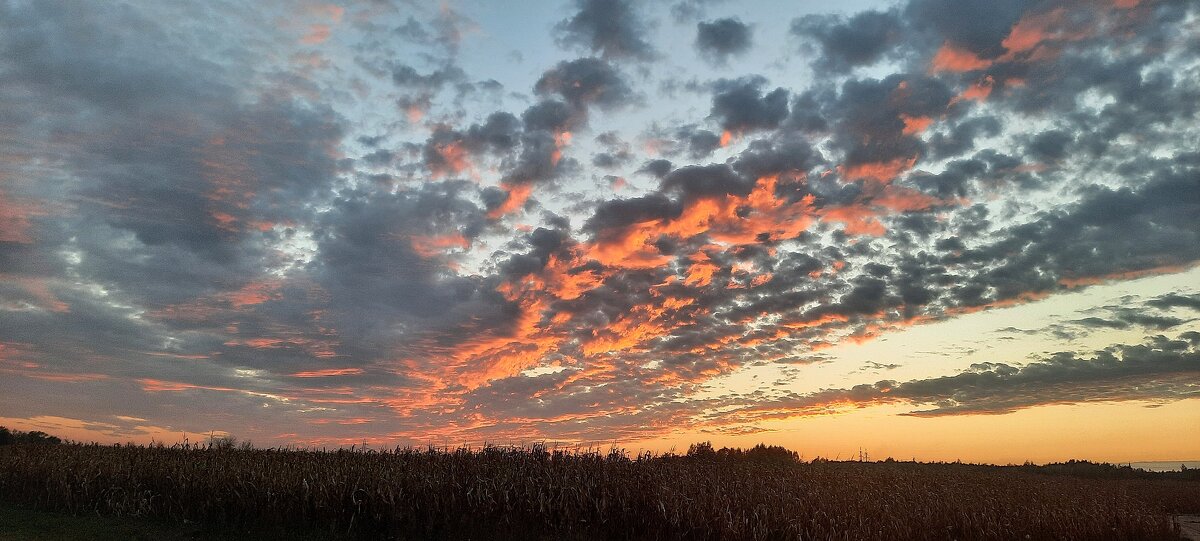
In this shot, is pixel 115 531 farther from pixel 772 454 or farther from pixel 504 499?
pixel 772 454

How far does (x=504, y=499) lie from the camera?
1855cm

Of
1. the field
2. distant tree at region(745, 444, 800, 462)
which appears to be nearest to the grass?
the field

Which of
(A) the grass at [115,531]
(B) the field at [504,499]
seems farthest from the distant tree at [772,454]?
(A) the grass at [115,531]

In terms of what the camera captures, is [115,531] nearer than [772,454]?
Yes

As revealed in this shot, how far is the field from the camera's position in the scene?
59.2 ft

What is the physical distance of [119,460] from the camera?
25719mm

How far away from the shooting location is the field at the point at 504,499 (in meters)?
18.0

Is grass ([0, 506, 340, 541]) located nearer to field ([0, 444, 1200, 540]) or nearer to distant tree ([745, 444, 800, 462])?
field ([0, 444, 1200, 540])

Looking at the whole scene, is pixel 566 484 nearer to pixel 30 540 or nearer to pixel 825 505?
pixel 825 505

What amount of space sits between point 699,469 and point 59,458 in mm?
24822

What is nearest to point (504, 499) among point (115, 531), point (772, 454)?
point (115, 531)

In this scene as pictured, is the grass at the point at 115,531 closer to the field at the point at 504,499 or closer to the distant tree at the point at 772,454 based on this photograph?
the field at the point at 504,499

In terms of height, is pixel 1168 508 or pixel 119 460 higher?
pixel 119 460

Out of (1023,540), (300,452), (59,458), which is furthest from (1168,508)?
(59,458)
